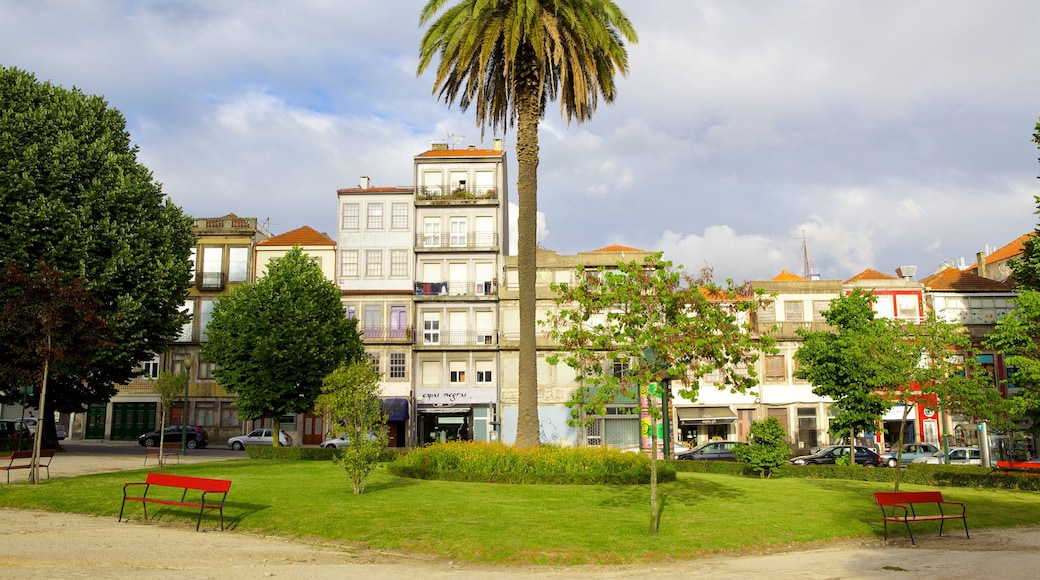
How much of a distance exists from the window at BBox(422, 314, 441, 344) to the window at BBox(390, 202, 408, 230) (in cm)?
665

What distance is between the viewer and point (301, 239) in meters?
58.0

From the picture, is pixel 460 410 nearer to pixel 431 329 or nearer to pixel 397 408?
pixel 397 408

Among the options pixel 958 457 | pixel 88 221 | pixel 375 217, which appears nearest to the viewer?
pixel 88 221

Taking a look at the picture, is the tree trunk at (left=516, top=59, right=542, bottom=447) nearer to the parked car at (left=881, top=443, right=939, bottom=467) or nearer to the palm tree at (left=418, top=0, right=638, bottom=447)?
the palm tree at (left=418, top=0, right=638, bottom=447)

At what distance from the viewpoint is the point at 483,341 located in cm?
5531

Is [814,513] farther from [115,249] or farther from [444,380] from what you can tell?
[444,380]

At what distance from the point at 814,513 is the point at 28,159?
32.1 metres

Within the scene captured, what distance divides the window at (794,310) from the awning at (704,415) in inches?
307

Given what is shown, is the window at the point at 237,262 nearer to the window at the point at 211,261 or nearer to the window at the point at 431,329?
the window at the point at 211,261

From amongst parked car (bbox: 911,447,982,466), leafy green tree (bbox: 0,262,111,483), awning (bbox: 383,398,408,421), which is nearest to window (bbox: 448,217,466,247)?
awning (bbox: 383,398,408,421)

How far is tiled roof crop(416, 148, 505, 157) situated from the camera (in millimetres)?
57312

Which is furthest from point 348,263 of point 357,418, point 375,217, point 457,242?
point 357,418

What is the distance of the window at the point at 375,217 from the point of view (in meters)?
57.0

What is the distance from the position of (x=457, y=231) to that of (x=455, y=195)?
99.5 inches
